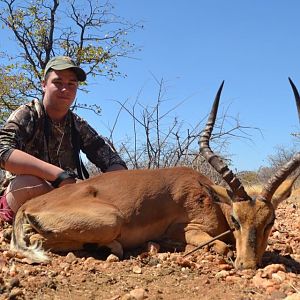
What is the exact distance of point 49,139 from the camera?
6289 mm

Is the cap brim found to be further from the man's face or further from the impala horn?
the impala horn

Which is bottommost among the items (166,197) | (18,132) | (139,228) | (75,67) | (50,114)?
(139,228)

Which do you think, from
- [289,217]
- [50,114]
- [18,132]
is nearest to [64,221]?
[18,132]

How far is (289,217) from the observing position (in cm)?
743

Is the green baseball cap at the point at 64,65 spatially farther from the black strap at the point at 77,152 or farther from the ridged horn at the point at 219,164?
the ridged horn at the point at 219,164

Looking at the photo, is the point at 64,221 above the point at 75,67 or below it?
below

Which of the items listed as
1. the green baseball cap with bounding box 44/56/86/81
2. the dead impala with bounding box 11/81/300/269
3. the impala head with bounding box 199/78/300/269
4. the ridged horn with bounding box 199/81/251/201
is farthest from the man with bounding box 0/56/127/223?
the impala head with bounding box 199/78/300/269

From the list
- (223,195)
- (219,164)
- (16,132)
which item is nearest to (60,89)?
(16,132)

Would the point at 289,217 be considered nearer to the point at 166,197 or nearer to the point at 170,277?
the point at 166,197

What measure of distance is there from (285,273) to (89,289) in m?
1.62

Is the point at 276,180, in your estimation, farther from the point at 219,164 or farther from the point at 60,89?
the point at 60,89

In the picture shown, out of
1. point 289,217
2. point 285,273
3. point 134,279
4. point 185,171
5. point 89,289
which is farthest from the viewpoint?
point 289,217

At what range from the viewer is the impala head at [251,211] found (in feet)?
14.1

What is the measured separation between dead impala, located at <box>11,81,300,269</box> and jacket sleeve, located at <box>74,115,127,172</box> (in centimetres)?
132
